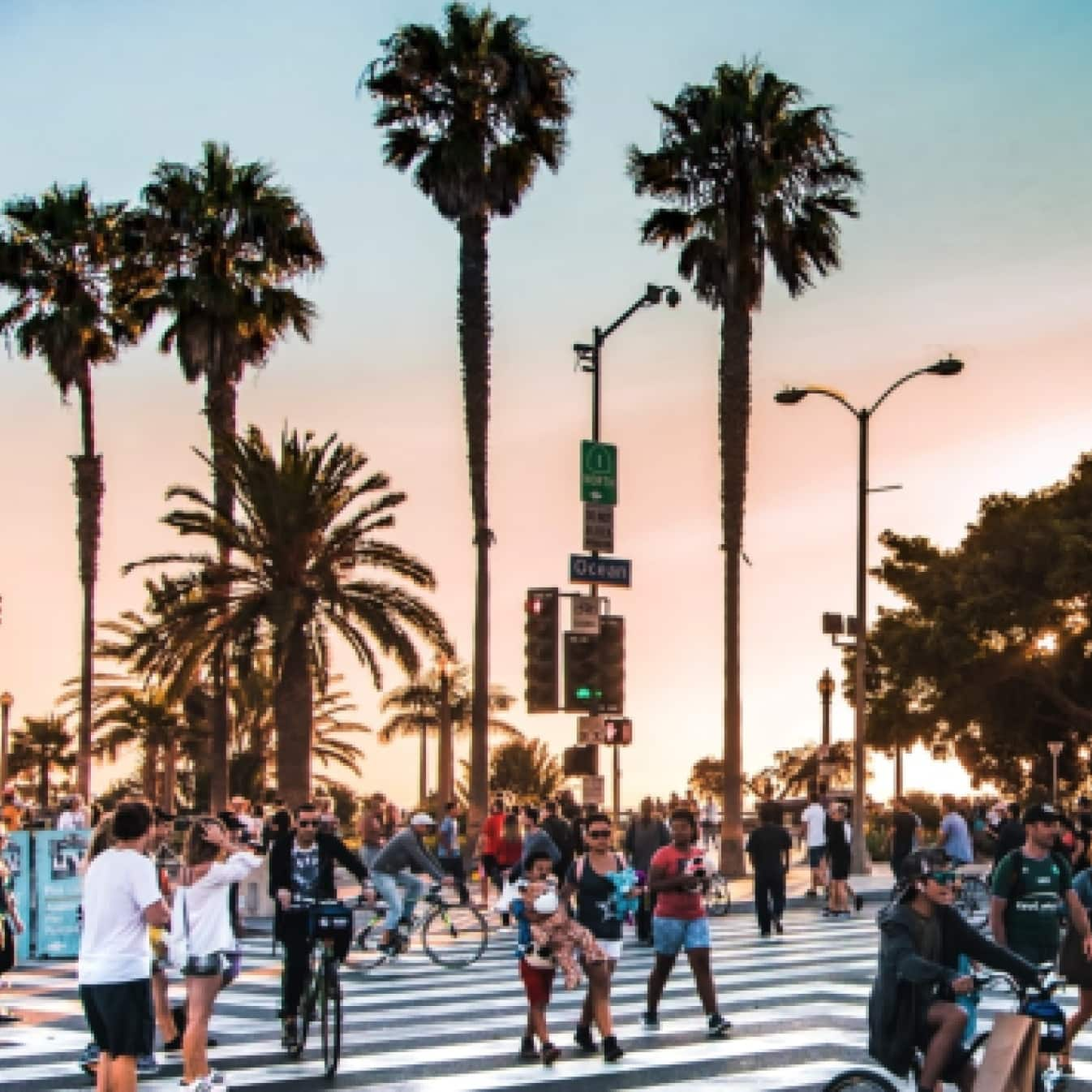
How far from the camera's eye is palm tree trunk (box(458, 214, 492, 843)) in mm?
37750

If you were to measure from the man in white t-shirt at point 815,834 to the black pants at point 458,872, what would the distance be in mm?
5606

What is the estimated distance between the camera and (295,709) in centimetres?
3784

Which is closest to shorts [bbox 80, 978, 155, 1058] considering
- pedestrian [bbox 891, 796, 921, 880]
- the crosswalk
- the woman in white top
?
the woman in white top

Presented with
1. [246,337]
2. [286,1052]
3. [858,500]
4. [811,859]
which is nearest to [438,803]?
[246,337]

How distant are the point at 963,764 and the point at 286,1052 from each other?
51.4 m

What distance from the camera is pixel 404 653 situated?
37.7m

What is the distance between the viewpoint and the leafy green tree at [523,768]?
90312 mm

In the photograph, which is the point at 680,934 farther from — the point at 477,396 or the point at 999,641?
the point at 999,641

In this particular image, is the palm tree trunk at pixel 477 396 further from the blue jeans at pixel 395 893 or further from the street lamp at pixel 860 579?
the blue jeans at pixel 395 893

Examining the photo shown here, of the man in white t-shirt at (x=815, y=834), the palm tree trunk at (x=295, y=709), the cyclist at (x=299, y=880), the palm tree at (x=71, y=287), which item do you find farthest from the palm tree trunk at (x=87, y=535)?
the cyclist at (x=299, y=880)

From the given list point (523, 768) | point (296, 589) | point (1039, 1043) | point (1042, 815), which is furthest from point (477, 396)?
point (523, 768)

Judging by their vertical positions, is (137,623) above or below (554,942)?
above

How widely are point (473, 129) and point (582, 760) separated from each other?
61.9 ft

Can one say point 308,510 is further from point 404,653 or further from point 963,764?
point 963,764
